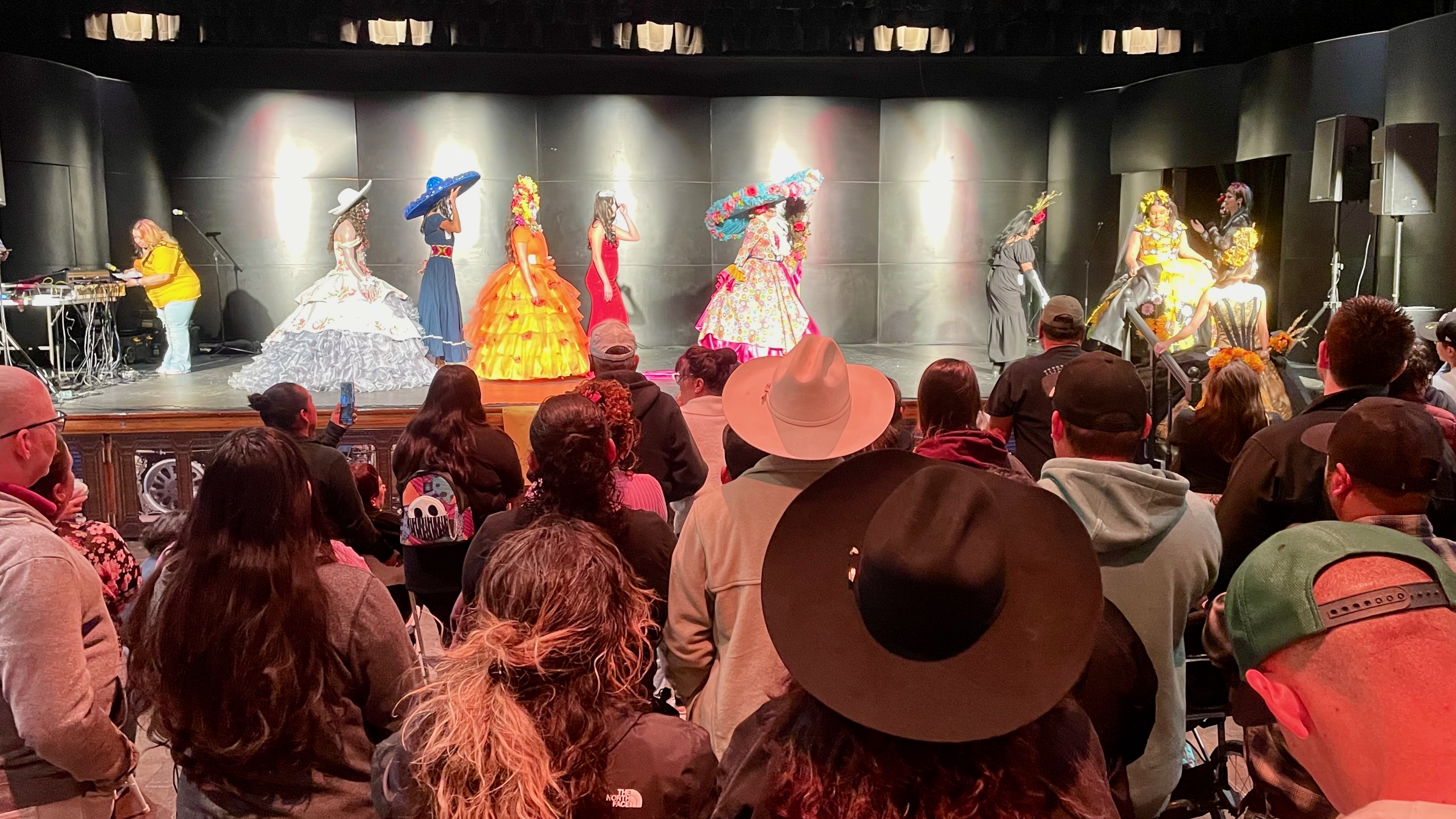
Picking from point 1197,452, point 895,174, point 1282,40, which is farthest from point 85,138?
point 1282,40

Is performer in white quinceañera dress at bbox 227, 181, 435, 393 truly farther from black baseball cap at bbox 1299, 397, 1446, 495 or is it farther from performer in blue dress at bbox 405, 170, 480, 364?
black baseball cap at bbox 1299, 397, 1446, 495

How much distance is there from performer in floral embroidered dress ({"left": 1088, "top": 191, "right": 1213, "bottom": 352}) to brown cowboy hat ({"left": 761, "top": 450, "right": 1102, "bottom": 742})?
24.8ft

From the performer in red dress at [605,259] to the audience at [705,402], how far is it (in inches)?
177

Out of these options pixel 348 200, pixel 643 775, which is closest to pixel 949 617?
pixel 643 775

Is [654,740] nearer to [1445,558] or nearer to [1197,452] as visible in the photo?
[1445,558]

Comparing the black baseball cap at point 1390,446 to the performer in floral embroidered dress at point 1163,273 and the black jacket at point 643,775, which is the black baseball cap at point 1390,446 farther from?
the performer in floral embroidered dress at point 1163,273

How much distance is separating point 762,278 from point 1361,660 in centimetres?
→ 793

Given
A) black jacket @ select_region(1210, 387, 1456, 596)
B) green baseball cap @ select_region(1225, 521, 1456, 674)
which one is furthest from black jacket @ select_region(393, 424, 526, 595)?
green baseball cap @ select_region(1225, 521, 1456, 674)

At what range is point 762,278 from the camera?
28.9 feet

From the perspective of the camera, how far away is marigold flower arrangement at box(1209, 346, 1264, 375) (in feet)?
15.3

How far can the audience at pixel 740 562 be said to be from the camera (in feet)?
6.59

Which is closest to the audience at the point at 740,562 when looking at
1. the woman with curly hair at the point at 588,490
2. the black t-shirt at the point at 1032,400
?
the woman with curly hair at the point at 588,490

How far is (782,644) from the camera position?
1162 mm

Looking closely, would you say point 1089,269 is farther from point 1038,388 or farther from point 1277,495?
point 1277,495
